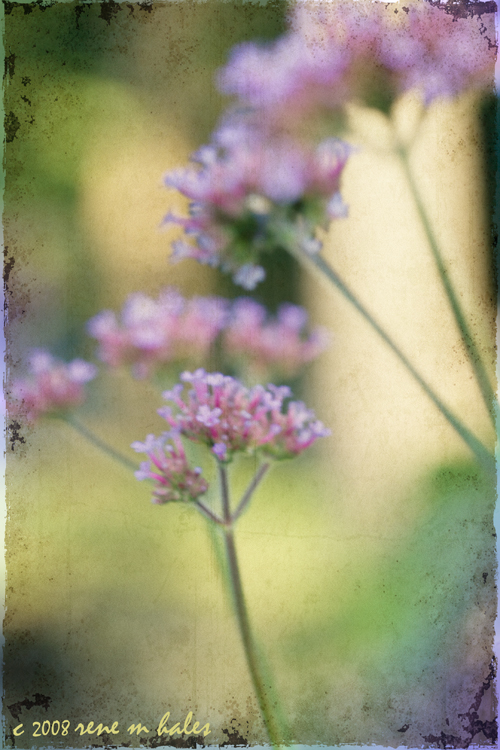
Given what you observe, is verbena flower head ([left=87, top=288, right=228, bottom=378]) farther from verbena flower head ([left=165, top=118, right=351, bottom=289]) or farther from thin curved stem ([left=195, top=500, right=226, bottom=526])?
thin curved stem ([left=195, top=500, right=226, bottom=526])

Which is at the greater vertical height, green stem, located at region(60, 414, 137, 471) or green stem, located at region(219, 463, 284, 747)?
green stem, located at region(60, 414, 137, 471)

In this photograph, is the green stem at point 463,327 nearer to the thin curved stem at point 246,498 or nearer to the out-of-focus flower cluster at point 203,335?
the out-of-focus flower cluster at point 203,335

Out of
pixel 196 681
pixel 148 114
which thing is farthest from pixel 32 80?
pixel 196 681

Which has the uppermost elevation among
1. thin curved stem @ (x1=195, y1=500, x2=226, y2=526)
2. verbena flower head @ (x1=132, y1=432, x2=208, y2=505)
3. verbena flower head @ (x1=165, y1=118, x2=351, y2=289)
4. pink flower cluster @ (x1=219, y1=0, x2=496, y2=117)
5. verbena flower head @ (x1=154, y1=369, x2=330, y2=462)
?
pink flower cluster @ (x1=219, y1=0, x2=496, y2=117)

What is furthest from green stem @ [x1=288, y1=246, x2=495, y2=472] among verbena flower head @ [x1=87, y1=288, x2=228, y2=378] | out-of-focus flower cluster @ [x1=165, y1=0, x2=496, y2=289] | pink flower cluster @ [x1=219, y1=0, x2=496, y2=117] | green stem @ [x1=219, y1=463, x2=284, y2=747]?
green stem @ [x1=219, y1=463, x2=284, y2=747]

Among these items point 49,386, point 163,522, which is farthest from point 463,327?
point 49,386

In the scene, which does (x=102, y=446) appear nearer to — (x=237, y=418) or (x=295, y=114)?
(x=237, y=418)
